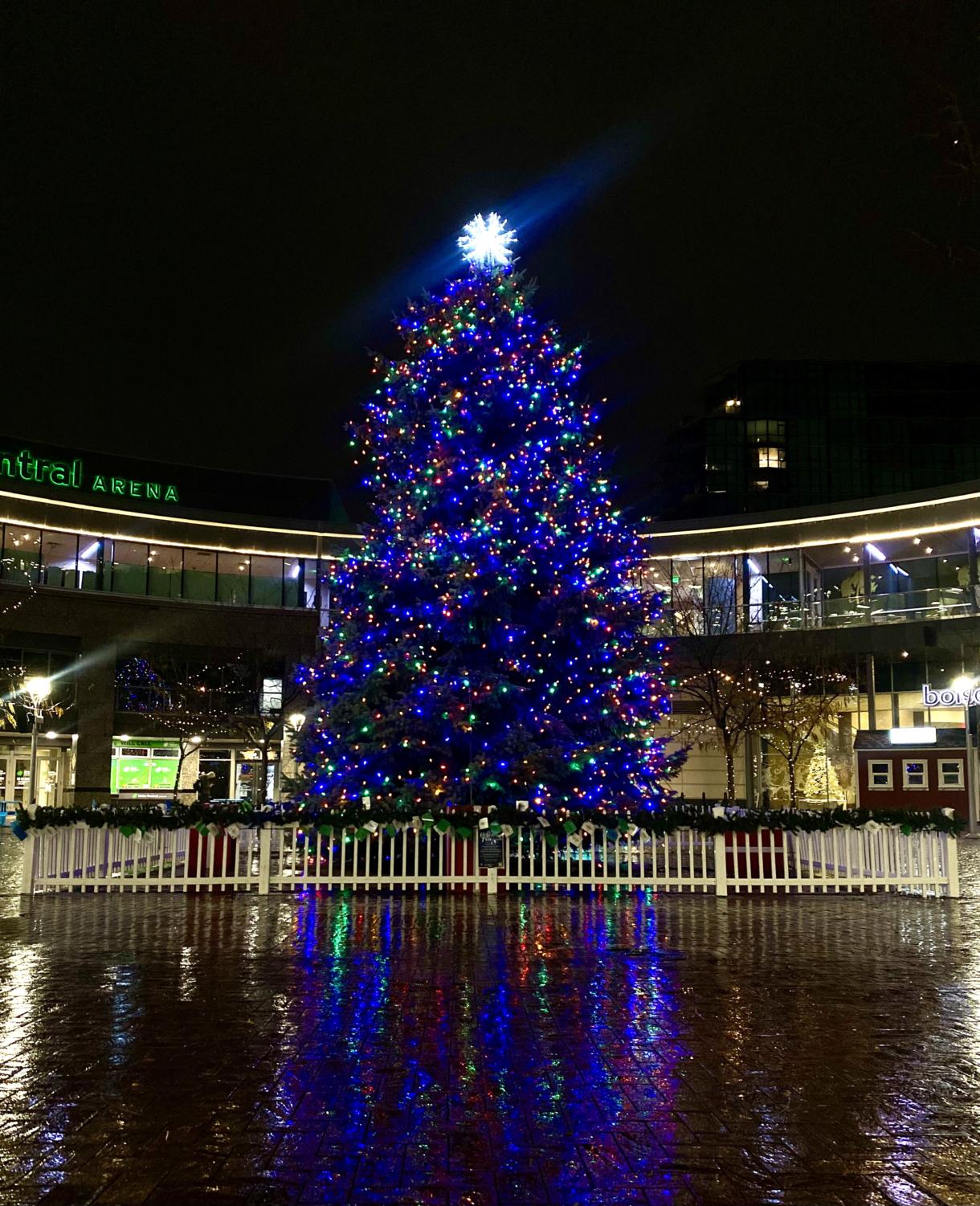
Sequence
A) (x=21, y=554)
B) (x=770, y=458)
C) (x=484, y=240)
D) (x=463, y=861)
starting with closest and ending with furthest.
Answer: (x=463, y=861) → (x=484, y=240) → (x=21, y=554) → (x=770, y=458)

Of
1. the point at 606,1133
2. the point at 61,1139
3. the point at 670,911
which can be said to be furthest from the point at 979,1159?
the point at 670,911

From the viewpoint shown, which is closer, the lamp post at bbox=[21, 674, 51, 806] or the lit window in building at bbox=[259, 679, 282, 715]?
the lamp post at bbox=[21, 674, 51, 806]

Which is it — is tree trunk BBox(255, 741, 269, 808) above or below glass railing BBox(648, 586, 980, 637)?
below

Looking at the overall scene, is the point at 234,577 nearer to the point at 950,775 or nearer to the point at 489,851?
the point at 950,775

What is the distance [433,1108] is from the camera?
234 inches

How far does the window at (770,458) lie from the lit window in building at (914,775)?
68.1 metres

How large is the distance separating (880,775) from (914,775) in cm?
105

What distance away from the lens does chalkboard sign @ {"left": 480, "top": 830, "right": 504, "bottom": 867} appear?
639 inches


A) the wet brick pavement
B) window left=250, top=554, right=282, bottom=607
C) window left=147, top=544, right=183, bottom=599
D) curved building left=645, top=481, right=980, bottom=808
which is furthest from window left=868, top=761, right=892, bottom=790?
window left=147, top=544, right=183, bottom=599

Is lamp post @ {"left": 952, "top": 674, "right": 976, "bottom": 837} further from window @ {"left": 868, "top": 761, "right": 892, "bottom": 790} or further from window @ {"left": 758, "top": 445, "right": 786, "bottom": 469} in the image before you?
window @ {"left": 758, "top": 445, "right": 786, "bottom": 469}

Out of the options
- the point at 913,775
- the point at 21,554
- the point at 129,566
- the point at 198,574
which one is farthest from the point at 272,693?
the point at 913,775

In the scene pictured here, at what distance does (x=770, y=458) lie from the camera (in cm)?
10088

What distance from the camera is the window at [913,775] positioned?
35625 millimetres

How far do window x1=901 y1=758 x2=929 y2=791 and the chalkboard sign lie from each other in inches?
929
